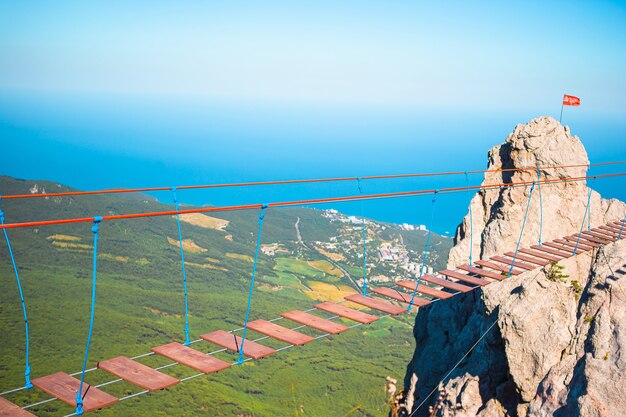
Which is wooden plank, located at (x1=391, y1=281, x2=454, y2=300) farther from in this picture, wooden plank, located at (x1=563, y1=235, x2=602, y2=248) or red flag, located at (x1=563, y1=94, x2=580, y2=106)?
red flag, located at (x1=563, y1=94, x2=580, y2=106)

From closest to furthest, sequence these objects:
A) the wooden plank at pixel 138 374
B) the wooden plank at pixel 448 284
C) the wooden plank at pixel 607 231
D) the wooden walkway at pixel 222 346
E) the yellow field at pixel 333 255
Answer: the wooden walkway at pixel 222 346
the wooden plank at pixel 138 374
the wooden plank at pixel 448 284
the wooden plank at pixel 607 231
the yellow field at pixel 333 255

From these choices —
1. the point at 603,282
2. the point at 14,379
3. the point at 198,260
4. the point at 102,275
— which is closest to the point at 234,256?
the point at 198,260

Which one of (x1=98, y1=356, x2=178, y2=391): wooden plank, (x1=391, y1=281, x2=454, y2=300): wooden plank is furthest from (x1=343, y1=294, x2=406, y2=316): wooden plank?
(x1=98, y1=356, x2=178, y2=391): wooden plank

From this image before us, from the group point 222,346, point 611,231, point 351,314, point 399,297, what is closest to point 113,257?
point 611,231

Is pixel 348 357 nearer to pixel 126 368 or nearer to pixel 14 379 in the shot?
pixel 14 379

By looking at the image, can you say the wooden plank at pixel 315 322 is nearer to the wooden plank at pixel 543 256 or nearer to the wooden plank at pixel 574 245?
the wooden plank at pixel 543 256

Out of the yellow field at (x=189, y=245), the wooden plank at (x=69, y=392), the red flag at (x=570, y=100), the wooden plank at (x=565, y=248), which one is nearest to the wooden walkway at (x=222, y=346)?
the wooden plank at (x=69, y=392)
